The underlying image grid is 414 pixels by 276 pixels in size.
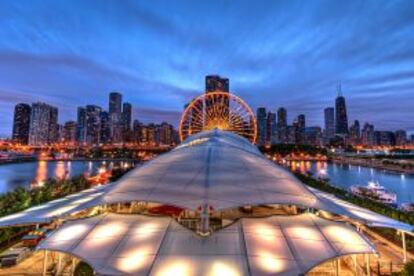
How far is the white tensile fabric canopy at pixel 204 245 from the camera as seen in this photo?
7.68m

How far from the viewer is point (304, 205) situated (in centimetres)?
1015

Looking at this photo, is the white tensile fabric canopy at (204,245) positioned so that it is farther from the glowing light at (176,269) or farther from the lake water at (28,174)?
the lake water at (28,174)

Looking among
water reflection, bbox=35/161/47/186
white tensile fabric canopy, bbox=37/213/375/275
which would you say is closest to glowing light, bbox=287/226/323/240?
white tensile fabric canopy, bbox=37/213/375/275

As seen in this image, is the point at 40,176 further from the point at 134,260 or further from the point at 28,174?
the point at 134,260

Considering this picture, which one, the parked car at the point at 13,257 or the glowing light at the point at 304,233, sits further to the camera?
the parked car at the point at 13,257

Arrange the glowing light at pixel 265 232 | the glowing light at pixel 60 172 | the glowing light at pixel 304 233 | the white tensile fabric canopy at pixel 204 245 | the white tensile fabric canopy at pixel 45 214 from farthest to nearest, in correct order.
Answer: the glowing light at pixel 60 172
the white tensile fabric canopy at pixel 45 214
the glowing light at pixel 304 233
the glowing light at pixel 265 232
the white tensile fabric canopy at pixel 204 245

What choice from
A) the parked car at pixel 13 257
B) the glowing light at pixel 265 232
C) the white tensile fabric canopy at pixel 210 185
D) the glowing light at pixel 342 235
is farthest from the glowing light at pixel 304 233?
the parked car at pixel 13 257

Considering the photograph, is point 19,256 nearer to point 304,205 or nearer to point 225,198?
point 225,198

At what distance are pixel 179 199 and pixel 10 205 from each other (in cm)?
2501

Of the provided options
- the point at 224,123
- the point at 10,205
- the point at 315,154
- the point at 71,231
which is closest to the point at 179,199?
the point at 71,231

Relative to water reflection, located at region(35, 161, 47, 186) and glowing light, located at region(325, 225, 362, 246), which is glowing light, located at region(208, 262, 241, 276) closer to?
glowing light, located at region(325, 225, 362, 246)

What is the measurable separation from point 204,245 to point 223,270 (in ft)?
3.74

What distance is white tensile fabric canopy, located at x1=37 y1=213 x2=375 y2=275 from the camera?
768 centimetres

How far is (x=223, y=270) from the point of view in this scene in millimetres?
7566
